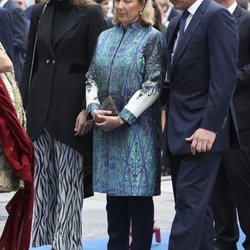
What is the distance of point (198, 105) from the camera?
582cm

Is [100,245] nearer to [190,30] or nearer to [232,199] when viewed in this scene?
[232,199]

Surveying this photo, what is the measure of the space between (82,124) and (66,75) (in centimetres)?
35

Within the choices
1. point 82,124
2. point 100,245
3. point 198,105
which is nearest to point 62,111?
point 82,124

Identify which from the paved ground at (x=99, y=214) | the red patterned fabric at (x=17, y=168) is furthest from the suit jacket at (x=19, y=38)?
the red patterned fabric at (x=17, y=168)

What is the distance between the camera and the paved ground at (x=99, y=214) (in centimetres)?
816

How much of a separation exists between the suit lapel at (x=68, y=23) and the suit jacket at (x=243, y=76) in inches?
45.8

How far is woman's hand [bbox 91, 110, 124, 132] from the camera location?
6.04 metres

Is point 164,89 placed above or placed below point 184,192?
above

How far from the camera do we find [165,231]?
8.20m

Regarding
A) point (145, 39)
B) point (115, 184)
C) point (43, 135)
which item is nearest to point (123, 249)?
point (115, 184)

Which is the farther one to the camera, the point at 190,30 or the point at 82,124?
the point at 82,124

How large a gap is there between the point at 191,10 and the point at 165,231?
2.76 m

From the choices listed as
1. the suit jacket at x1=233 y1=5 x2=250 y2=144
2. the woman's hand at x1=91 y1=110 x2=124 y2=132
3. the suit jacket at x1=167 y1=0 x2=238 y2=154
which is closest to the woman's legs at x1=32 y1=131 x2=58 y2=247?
the woman's hand at x1=91 y1=110 x2=124 y2=132

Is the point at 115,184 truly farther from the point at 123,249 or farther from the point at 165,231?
the point at 165,231
